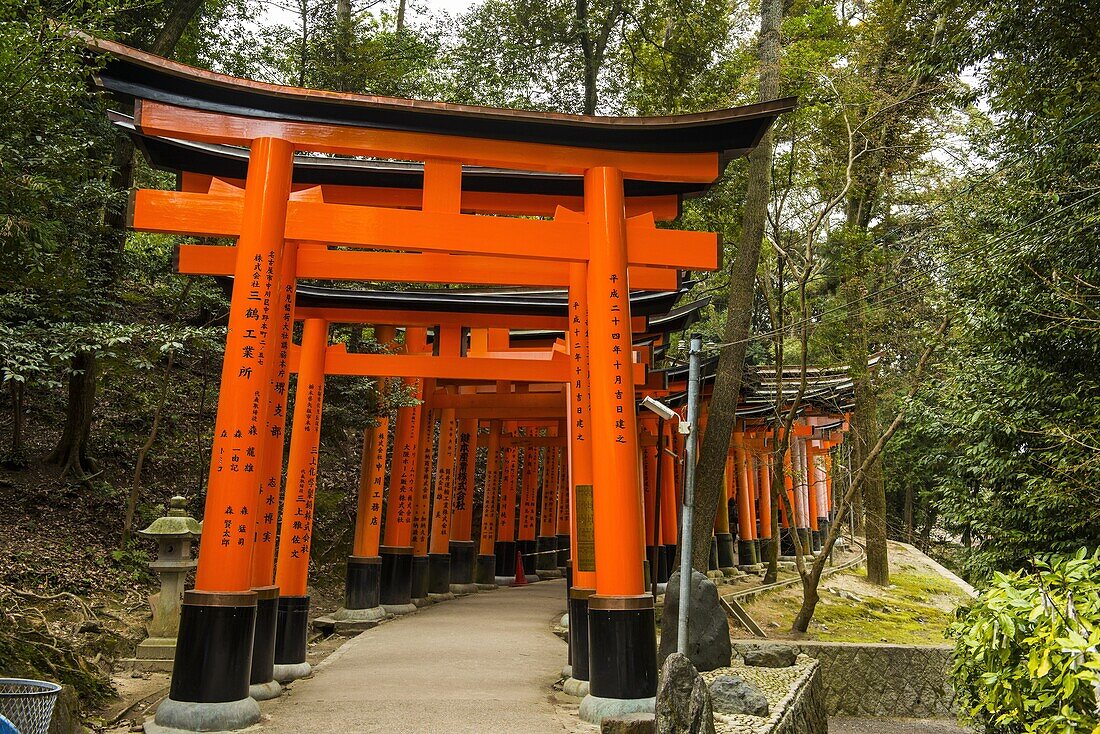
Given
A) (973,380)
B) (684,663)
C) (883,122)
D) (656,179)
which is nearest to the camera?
(684,663)

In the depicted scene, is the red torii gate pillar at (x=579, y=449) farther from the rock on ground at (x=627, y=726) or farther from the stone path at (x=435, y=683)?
the rock on ground at (x=627, y=726)

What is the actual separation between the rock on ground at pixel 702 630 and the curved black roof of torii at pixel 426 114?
5.17 metres

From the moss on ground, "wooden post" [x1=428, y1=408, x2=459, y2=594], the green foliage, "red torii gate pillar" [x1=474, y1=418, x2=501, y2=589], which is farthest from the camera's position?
"red torii gate pillar" [x1=474, y1=418, x2=501, y2=589]

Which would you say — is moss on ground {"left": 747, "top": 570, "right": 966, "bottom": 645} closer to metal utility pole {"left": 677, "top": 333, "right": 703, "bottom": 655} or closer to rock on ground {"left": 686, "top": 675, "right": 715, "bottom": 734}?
metal utility pole {"left": 677, "top": 333, "right": 703, "bottom": 655}

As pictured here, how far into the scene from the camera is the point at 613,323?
7633 mm

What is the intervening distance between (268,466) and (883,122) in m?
12.9

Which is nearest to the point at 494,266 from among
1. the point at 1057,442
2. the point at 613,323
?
the point at 613,323

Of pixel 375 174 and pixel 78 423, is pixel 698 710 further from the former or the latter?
pixel 78 423

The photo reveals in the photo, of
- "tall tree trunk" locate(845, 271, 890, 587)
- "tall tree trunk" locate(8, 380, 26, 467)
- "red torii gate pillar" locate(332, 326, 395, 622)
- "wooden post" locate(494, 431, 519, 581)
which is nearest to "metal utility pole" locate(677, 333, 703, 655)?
"red torii gate pillar" locate(332, 326, 395, 622)

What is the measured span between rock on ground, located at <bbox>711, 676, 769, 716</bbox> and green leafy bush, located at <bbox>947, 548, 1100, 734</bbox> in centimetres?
257

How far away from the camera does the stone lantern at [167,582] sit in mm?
9711

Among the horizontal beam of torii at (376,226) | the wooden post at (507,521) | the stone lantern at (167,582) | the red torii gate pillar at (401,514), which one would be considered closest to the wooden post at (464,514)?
the wooden post at (507,521)

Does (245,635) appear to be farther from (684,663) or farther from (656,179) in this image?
(656,179)

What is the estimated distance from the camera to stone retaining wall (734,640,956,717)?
12.2 m
